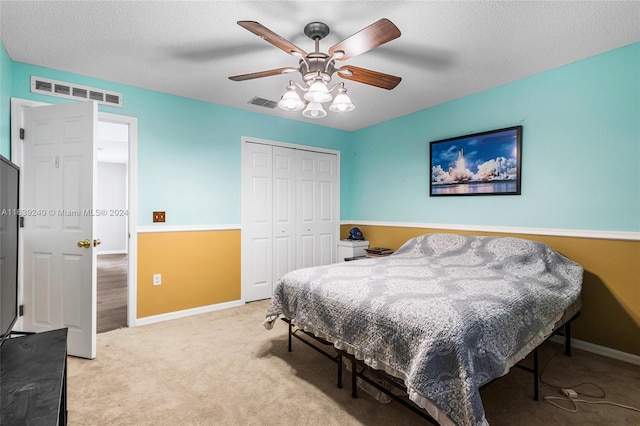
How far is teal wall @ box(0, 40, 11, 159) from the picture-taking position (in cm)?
235

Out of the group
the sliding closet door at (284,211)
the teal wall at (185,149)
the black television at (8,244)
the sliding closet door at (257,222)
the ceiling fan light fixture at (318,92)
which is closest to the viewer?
the black television at (8,244)

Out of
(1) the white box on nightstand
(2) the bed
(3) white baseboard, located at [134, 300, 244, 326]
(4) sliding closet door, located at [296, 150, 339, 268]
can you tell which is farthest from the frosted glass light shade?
(3) white baseboard, located at [134, 300, 244, 326]

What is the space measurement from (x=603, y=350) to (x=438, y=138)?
250 cm

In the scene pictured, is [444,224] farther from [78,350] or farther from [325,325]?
[78,350]

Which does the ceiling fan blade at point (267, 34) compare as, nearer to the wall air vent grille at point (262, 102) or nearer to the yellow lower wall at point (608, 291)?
the wall air vent grille at point (262, 102)

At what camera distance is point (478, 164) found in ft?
10.9

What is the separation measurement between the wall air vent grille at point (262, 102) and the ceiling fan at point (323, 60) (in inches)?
53.2

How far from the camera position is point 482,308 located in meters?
1.62

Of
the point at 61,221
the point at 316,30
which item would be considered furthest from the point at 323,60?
the point at 61,221

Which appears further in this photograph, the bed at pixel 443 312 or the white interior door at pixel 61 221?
the white interior door at pixel 61 221

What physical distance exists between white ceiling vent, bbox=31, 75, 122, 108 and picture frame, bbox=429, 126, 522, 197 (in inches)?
136

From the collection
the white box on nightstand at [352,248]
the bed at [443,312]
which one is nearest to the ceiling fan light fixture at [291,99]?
the bed at [443,312]

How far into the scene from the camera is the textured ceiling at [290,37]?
77.1 inches

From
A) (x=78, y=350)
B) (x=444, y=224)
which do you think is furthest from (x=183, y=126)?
(x=444, y=224)
